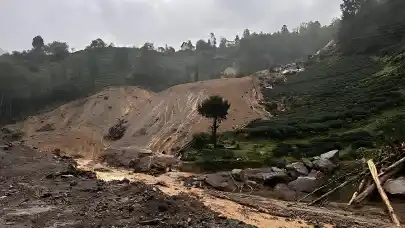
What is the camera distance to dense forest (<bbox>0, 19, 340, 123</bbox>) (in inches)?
2837

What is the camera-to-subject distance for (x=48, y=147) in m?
43.3

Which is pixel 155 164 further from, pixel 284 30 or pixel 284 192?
pixel 284 30

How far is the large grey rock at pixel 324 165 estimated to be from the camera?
26.0m

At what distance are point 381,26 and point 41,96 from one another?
57.2 metres

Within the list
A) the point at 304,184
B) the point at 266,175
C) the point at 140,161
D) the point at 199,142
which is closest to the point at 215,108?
the point at 199,142

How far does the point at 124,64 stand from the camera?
97688 mm

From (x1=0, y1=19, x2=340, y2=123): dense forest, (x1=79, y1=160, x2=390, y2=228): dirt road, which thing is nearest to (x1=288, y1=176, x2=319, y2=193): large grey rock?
(x1=79, y1=160, x2=390, y2=228): dirt road

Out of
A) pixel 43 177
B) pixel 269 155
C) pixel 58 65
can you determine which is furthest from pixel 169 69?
pixel 43 177

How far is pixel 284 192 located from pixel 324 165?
4.01m

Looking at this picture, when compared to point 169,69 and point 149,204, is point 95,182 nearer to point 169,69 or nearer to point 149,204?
point 149,204

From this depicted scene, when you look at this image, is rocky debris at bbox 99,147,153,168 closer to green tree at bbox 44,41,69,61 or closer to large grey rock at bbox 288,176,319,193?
large grey rock at bbox 288,176,319,193

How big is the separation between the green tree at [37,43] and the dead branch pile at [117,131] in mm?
73399

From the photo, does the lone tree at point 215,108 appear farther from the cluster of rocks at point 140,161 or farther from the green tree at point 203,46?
the green tree at point 203,46

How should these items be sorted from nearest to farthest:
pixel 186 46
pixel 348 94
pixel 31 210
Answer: pixel 31 210 < pixel 348 94 < pixel 186 46
